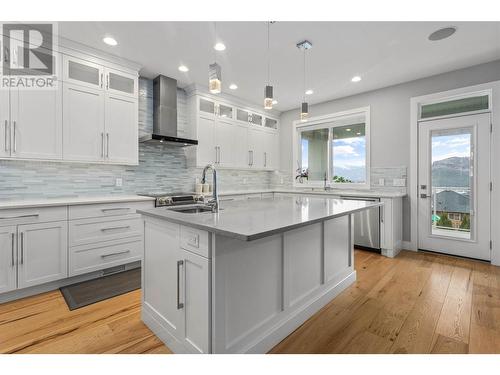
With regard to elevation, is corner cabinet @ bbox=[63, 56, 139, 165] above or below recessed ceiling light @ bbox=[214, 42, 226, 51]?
below

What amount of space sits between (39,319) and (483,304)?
3.79 m

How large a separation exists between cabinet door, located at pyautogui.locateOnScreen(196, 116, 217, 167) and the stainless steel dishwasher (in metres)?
2.34

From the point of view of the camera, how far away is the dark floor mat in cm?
227

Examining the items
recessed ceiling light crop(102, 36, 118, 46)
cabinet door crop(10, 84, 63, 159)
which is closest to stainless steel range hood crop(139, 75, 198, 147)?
recessed ceiling light crop(102, 36, 118, 46)

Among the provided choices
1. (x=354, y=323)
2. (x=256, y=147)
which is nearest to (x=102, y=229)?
(x=354, y=323)

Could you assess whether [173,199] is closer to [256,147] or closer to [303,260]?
[303,260]

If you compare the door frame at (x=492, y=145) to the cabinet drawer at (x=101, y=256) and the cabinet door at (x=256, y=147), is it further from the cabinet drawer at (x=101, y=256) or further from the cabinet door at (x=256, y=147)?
the cabinet drawer at (x=101, y=256)

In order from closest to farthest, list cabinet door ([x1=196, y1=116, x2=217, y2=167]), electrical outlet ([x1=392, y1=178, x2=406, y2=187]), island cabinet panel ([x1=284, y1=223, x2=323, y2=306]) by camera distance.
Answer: island cabinet panel ([x1=284, y1=223, x2=323, y2=306]) < electrical outlet ([x1=392, y1=178, x2=406, y2=187]) < cabinet door ([x1=196, y1=116, x2=217, y2=167])

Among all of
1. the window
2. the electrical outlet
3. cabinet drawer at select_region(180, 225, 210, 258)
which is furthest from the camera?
the window

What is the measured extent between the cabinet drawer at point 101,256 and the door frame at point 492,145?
402cm

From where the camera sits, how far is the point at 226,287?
1.38m

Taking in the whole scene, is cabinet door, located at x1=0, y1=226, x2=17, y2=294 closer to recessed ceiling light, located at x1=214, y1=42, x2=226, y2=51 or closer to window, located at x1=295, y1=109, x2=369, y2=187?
recessed ceiling light, located at x1=214, y1=42, x2=226, y2=51

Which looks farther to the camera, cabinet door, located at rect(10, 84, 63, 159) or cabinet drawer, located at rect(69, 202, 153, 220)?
cabinet drawer, located at rect(69, 202, 153, 220)
